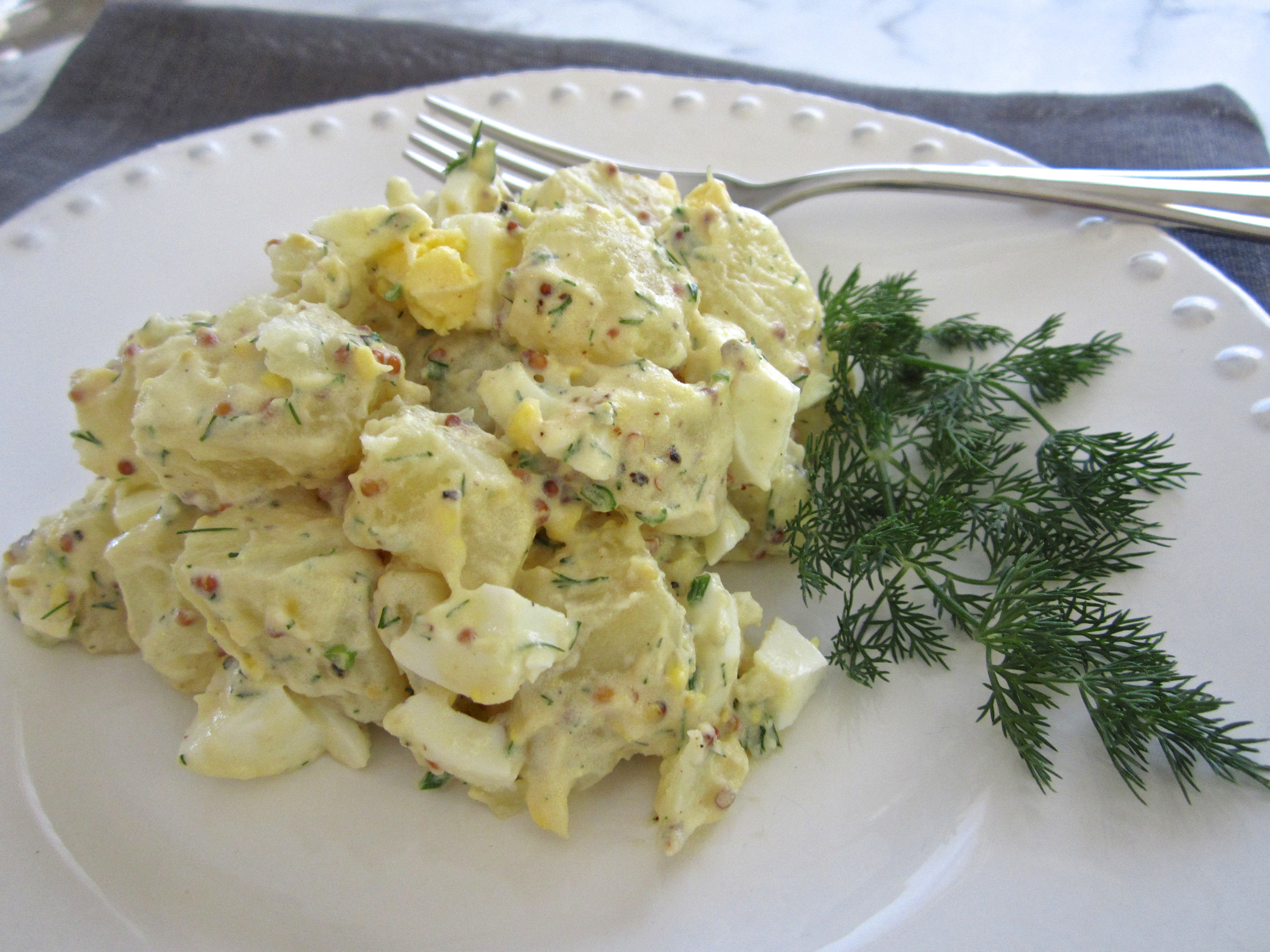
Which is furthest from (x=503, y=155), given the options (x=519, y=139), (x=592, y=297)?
(x=592, y=297)

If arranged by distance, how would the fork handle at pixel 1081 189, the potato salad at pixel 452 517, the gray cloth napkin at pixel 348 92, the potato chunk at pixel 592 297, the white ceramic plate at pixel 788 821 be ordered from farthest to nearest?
the gray cloth napkin at pixel 348 92 < the fork handle at pixel 1081 189 < the potato chunk at pixel 592 297 < the potato salad at pixel 452 517 < the white ceramic plate at pixel 788 821

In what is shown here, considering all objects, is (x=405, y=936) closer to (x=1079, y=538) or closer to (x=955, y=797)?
(x=955, y=797)

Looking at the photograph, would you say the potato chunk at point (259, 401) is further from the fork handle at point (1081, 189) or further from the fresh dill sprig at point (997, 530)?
the fork handle at point (1081, 189)

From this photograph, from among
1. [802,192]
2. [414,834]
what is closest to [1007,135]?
[802,192]

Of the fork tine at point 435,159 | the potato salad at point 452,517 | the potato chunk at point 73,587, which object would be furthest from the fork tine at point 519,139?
the potato chunk at point 73,587

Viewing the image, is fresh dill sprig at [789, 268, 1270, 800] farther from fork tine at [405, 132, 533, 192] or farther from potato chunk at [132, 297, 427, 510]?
fork tine at [405, 132, 533, 192]
